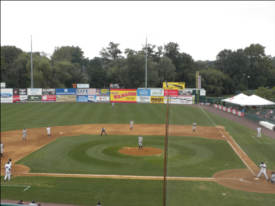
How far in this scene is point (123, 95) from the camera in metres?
60.3

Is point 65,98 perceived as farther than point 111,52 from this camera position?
No

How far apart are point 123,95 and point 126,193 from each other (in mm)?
45256

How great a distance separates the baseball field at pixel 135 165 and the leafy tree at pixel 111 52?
79.8 m

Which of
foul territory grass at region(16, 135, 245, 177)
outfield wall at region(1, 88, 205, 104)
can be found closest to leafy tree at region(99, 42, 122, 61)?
outfield wall at region(1, 88, 205, 104)

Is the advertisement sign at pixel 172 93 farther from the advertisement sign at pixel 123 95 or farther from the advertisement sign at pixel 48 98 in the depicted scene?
the advertisement sign at pixel 48 98

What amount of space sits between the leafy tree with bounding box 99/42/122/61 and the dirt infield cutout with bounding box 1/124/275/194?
260ft

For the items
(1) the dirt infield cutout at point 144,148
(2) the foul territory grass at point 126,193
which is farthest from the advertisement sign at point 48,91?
(2) the foul territory grass at point 126,193

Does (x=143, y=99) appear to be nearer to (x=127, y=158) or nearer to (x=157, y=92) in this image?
(x=157, y=92)

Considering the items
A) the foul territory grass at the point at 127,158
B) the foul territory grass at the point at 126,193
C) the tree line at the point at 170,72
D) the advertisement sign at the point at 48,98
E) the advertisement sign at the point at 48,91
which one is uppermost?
the tree line at the point at 170,72

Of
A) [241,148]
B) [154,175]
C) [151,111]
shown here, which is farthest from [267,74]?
[154,175]

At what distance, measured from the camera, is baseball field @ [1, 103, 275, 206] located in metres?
15.3

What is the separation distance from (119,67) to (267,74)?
52215mm

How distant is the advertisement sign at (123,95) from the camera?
58.7 meters

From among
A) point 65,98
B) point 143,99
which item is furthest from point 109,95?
point 65,98
